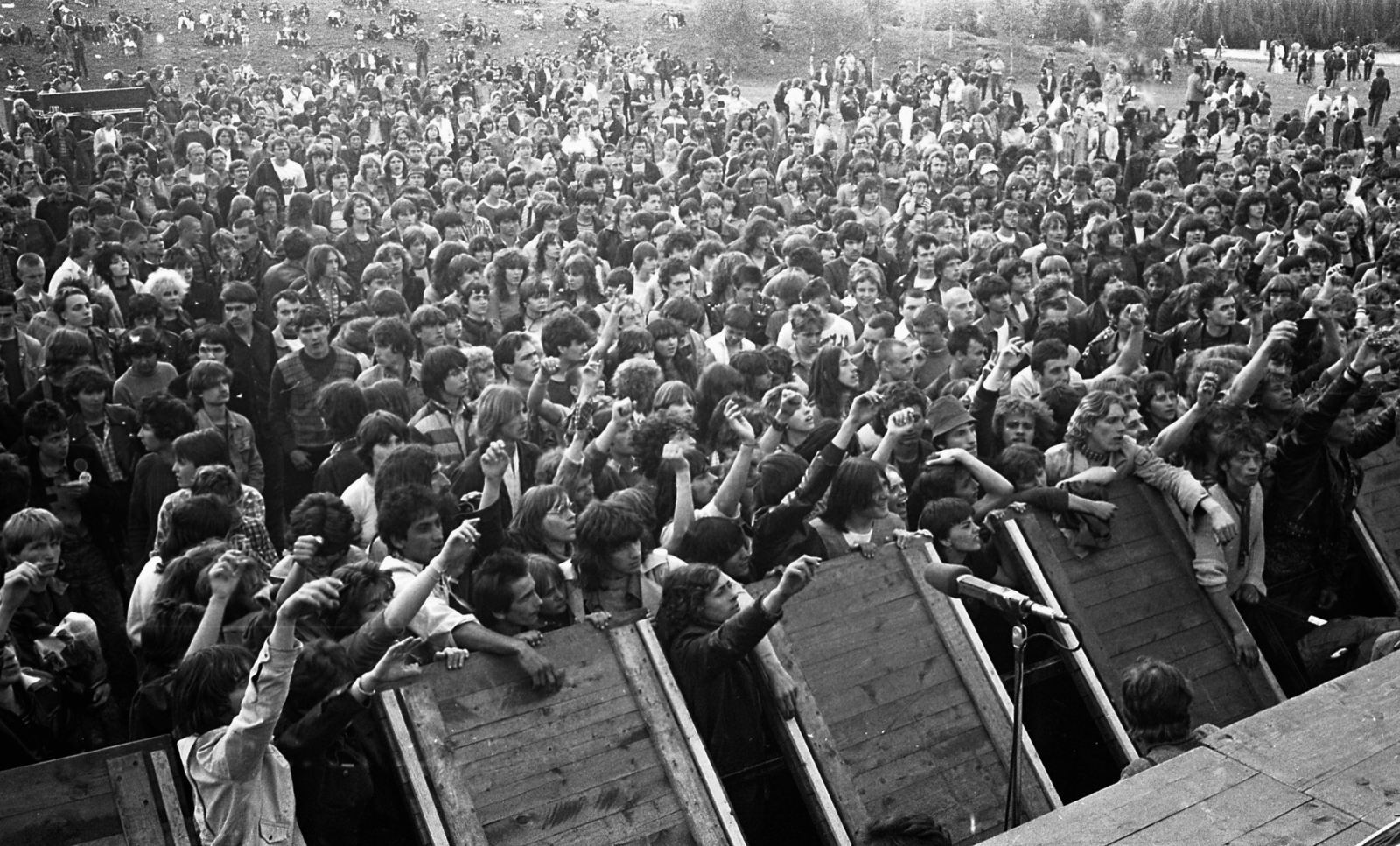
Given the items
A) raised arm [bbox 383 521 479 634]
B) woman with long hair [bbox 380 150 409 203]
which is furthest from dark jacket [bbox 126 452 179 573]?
woman with long hair [bbox 380 150 409 203]

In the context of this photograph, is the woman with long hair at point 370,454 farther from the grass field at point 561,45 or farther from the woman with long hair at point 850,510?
the grass field at point 561,45

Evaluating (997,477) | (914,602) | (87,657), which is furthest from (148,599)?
(997,477)

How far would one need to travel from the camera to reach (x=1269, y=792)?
11.0ft

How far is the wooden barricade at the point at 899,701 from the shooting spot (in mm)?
4660

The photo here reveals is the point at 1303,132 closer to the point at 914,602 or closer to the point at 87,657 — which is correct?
the point at 914,602

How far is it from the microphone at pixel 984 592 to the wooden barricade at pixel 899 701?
64 cm

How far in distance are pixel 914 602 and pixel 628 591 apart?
46.3 inches

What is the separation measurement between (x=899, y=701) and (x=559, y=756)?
1363 mm

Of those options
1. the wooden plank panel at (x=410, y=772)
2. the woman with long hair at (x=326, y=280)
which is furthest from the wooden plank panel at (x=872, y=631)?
the woman with long hair at (x=326, y=280)

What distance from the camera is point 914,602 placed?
521 cm

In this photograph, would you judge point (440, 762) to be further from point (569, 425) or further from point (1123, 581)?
point (569, 425)

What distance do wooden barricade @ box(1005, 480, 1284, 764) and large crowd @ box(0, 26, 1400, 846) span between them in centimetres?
10

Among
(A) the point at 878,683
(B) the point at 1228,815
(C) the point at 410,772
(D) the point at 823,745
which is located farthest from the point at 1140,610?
(C) the point at 410,772

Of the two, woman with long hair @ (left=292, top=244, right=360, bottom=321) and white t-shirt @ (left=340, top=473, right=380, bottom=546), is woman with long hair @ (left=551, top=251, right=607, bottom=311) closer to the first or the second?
woman with long hair @ (left=292, top=244, right=360, bottom=321)
